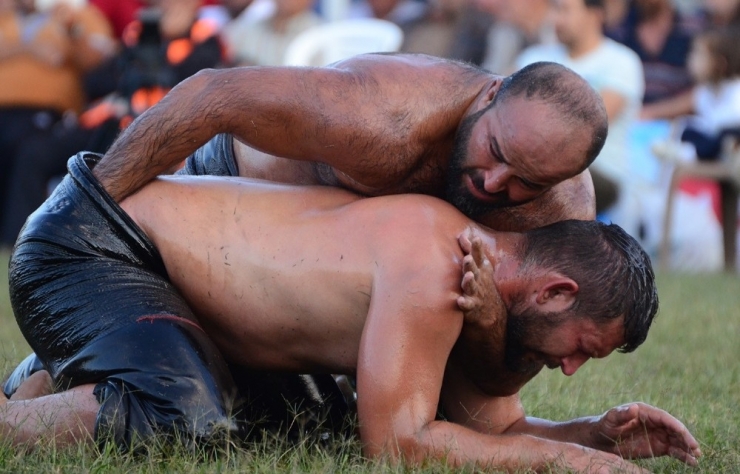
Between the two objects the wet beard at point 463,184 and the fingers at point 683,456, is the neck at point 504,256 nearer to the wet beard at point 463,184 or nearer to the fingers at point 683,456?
the wet beard at point 463,184

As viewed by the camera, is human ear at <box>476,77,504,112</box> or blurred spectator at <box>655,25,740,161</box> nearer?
human ear at <box>476,77,504,112</box>

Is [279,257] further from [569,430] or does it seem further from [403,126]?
[569,430]

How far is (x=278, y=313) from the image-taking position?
3113mm

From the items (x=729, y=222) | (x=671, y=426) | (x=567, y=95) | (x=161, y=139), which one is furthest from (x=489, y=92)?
(x=729, y=222)

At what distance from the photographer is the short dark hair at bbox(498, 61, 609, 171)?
329 centimetres

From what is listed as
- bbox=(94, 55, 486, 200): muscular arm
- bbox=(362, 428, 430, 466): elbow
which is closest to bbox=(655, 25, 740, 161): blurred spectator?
bbox=(94, 55, 486, 200): muscular arm

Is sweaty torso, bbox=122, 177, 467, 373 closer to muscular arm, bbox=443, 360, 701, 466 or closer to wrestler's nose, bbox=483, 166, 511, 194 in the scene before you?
wrestler's nose, bbox=483, 166, 511, 194

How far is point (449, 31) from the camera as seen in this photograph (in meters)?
9.34

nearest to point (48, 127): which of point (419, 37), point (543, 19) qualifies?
point (419, 37)

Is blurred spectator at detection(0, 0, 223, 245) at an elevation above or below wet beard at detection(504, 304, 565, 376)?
below

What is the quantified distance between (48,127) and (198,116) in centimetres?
638

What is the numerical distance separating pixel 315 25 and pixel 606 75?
2353 millimetres

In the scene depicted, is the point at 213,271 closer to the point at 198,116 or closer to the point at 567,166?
the point at 198,116

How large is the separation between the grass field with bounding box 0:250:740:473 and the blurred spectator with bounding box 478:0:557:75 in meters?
2.76
